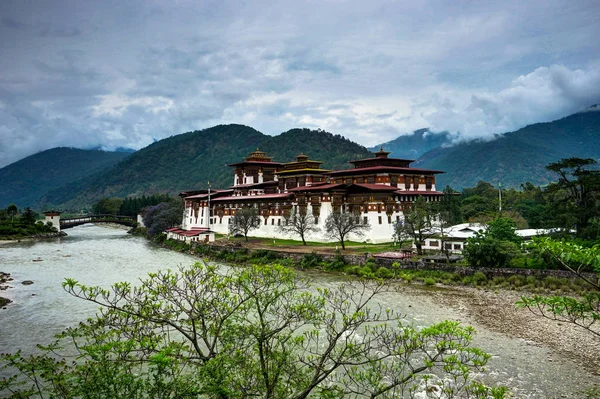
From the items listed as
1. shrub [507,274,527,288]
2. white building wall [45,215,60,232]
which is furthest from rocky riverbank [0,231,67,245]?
shrub [507,274,527,288]

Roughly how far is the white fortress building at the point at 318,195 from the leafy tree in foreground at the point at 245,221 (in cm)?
211

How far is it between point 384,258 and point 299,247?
1511cm

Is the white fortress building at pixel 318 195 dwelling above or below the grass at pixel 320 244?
above

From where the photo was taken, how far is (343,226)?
55438mm

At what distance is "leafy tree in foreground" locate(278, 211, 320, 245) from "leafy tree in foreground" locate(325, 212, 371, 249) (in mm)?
2640

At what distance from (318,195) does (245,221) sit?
1142 centimetres

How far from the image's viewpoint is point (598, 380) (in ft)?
62.3

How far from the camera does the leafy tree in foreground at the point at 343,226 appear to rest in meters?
54.7

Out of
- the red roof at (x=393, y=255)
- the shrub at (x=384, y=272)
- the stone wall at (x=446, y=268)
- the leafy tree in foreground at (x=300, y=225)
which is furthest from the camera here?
the leafy tree in foreground at (x=300, y=225)

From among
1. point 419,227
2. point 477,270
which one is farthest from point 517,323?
point 419,227

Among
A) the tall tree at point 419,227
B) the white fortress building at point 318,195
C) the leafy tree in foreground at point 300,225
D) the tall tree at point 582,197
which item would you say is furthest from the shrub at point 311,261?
the tall tree at point 582,197

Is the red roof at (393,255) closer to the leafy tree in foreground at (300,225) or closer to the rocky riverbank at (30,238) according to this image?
the leafy tree in foreground at (300,225)

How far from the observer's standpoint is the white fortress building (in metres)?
59.3

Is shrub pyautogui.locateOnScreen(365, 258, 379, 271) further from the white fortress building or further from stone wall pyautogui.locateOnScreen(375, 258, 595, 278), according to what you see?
the white fortress building
